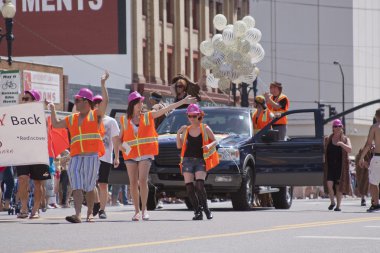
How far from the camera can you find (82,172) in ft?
62.7

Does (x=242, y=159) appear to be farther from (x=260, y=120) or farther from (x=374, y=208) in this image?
(x=374, y=208)

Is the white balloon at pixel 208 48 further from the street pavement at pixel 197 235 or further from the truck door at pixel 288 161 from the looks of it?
the street pavement at pixel 197 235

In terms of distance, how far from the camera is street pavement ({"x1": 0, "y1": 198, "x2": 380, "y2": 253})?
1355 centimetres

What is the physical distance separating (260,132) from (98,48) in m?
28.4

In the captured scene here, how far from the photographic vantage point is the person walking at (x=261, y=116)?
83.0 feet

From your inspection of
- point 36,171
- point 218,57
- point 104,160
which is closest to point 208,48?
point 218,57

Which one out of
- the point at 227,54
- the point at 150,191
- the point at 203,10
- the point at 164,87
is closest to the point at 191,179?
the point at 150,191

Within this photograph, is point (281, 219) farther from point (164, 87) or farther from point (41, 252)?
point (164, 87)

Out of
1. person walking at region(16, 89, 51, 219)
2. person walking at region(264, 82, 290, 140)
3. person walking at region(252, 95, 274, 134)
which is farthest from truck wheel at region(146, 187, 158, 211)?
person walking at region(16, 89, 51, 219)

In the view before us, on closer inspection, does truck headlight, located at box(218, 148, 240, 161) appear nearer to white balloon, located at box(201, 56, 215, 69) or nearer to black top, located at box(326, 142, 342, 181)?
black top, located at box(326, 142, 342, 181)

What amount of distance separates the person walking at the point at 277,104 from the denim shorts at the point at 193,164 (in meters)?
4.79

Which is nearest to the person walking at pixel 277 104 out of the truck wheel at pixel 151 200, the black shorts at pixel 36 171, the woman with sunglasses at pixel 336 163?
the woman with sunglasses at pixel 336 163

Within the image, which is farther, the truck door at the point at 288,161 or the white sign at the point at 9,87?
the white sign at the point at 9,87

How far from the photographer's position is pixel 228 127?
2467 centimetres
